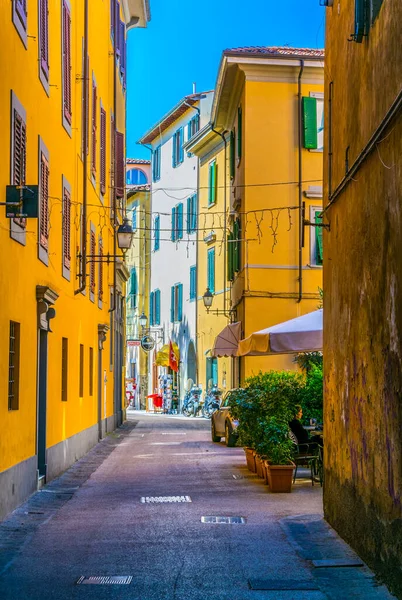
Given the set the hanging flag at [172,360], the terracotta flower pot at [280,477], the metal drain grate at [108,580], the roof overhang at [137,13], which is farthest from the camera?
the hanging flag at [172,360]

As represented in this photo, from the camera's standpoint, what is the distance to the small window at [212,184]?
43094 mm

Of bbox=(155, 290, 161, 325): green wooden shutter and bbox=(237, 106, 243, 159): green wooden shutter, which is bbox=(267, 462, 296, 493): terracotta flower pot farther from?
bbox=(155, 290, 161, 325): green wooden shutter

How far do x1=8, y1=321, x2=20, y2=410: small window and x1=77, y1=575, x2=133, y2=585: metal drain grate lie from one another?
492 centimetres

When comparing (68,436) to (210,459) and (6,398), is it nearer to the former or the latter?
(210,459)

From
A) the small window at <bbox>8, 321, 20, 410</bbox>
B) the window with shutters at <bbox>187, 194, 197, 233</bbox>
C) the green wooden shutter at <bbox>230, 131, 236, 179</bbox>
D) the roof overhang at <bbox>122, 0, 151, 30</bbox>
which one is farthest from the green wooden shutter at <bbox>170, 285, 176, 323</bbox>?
the small window at <bbox>8, 321, 20, 410</bbox>

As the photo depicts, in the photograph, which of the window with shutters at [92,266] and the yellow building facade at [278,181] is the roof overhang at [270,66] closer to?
the yellow building facade at [278,181]

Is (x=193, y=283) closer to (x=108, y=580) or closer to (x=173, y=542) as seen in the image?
(x=173, y=542)

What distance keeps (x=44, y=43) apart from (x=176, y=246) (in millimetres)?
36546

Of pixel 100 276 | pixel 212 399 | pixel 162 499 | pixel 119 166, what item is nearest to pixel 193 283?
pixel 212 399

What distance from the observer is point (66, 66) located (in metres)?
20.1

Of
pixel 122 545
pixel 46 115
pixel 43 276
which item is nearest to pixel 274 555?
pixel 122 545

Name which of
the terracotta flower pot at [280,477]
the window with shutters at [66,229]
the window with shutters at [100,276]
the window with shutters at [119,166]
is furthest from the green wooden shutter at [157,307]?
the terracotta flower pot at [280,477]

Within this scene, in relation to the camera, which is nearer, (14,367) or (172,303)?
(14,367)

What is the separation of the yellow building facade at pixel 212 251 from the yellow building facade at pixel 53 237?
1019 centimetres
